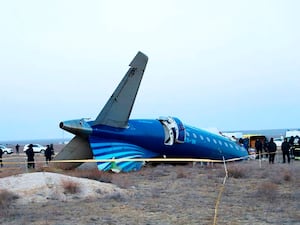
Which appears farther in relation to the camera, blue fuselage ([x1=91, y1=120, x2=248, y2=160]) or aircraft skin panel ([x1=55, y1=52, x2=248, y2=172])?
blue fuselage ([x1=91, y1=120, x2=248, y2=160])

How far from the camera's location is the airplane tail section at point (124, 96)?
21312mm

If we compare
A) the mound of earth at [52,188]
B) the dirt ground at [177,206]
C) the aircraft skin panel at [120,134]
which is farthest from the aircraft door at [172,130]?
the mound of earth at [52,188]

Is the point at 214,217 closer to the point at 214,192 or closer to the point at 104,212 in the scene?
the point at 104,212

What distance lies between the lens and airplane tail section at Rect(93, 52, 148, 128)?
21.3 metres

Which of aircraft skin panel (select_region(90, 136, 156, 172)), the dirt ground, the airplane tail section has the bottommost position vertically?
the dirt ground

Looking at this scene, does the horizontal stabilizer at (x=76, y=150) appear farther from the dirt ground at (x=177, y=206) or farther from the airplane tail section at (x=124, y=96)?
the dirt ground at (x=177, y=206)

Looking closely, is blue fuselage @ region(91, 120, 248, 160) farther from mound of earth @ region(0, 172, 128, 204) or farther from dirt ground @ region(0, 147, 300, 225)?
mound of earth @ region(0, 172, 128, 204)

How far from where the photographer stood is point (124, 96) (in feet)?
69.8

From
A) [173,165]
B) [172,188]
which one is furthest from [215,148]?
[172,188]

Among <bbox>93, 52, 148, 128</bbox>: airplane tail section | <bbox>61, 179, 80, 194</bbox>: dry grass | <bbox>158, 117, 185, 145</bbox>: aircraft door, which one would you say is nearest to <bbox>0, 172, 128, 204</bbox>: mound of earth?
<bbox>61, 179, 80, 194</bbox>: dry grass

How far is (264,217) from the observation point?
10.5 metres

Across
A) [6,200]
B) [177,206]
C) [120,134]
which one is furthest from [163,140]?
[6,200]

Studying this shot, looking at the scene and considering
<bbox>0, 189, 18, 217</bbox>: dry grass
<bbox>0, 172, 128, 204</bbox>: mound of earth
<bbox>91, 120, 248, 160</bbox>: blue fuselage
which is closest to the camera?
<bbox>0, 189, 18, 217</bbox>: dry grass

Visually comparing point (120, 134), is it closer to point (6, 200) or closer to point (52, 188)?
point (52, 188)
